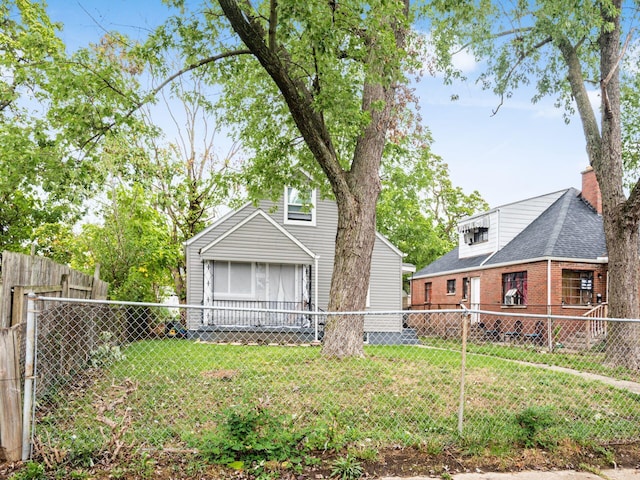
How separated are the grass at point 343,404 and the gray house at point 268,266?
7997 mm

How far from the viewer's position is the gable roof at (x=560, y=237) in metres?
18.3

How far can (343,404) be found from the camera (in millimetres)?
5930

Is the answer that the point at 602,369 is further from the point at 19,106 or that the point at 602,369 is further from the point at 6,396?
the point at 19,106

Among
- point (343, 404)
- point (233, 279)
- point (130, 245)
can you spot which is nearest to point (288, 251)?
point (233, 279)

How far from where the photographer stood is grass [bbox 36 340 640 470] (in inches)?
187

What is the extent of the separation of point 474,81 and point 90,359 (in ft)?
38.4

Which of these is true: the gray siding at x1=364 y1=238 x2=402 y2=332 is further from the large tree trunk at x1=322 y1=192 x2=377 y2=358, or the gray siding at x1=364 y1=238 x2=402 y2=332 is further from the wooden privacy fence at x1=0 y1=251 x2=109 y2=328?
the wooden privacy fence at x1=0 y1=251 x2=109 y2=328

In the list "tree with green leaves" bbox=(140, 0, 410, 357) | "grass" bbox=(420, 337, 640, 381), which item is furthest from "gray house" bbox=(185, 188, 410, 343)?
"tree with green leaves" bbox=(140, 0, 410, 357)

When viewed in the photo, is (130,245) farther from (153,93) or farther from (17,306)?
(17,306)

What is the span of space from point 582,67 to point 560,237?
284 inches

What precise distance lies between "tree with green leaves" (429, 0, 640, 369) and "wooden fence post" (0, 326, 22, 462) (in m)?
10.2

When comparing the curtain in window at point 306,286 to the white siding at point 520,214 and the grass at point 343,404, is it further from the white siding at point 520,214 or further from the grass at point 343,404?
the white siding at point 520,214

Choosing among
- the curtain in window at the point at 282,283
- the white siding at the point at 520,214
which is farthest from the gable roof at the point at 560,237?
the curtain in window at the point at 282,283

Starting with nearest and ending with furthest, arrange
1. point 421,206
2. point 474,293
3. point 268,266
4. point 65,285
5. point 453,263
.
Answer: point 65,285, point 268,266, point 474,293, point 453,263, point 421,206
